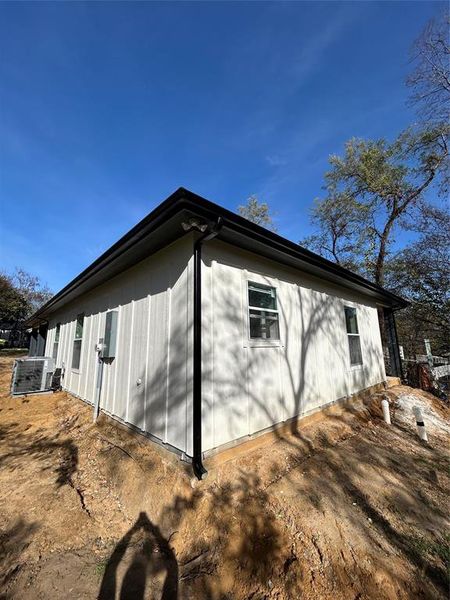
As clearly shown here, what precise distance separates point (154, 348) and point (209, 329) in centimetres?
109

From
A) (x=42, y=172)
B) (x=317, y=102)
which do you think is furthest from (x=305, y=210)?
(x=42, y=172)

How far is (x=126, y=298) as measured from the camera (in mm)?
5082

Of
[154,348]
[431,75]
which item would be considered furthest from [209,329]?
[431,75]

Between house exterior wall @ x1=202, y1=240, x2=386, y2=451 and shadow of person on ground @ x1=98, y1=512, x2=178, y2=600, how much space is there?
0.96m

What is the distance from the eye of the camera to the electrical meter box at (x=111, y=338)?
515cm

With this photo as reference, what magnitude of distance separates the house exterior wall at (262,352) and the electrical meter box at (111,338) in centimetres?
268

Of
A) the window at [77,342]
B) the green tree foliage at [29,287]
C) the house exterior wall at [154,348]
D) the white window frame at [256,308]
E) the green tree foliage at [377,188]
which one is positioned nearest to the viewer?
the house exterior wall at [154,348]

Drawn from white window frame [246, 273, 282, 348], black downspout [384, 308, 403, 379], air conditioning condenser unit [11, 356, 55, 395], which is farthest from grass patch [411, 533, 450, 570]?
air conditioning condenser unit [11, 356, 55, 395]

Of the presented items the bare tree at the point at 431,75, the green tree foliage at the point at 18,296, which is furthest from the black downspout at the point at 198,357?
the green tree foliage at the point at 18,296

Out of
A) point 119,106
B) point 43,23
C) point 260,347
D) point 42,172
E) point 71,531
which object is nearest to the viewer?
point 71,531

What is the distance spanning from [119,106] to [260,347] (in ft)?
22.9

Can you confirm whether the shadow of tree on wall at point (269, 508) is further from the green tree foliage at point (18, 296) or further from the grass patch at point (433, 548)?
the green tree foliage at point (18, 296)

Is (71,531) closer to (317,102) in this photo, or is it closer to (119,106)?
(119,106)

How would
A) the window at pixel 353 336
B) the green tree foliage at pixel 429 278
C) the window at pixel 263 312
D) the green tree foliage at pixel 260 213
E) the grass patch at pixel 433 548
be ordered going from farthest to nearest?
the green tree foliage at pixel 260 213 < the green tree foliage at pixel 429 278 < the window at pixel 353 336 < the window at pixel 263 312 < the grass patch at pixel 433 548
